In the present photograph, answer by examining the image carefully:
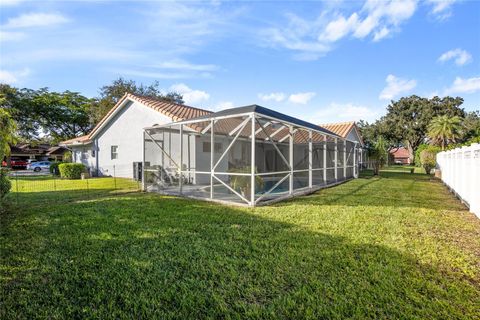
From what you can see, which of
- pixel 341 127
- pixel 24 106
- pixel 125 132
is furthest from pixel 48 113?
pixel 341 127

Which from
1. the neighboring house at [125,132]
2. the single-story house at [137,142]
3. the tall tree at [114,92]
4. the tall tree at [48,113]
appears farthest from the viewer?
the tall tree at [48,113]

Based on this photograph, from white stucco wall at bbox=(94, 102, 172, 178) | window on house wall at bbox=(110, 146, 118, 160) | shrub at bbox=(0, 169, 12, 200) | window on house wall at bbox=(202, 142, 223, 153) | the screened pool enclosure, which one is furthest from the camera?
window on house wall at bbox=(110, 146, 118, 160)

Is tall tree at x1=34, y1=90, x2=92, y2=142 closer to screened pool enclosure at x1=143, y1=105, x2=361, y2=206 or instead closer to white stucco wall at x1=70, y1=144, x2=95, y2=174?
white stucco wall at x1=70, y1=144, x2=95, y2=174

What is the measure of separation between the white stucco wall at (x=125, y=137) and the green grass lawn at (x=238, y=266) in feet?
29.2

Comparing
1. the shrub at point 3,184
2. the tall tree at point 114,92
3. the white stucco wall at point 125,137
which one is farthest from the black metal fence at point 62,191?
the tall tree at point 114,92

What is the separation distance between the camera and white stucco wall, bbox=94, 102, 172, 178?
564 inches

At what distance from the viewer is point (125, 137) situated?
15.5 meters

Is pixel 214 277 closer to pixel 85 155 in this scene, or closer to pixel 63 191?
pixel 63 191

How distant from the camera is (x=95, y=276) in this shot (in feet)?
9.67

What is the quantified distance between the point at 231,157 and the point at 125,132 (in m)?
7.26

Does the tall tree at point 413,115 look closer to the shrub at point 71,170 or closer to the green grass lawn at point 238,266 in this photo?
the green grass lawn at point 238,266

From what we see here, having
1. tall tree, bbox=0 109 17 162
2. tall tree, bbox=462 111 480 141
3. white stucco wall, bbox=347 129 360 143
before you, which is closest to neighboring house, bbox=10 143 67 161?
tall tree, bbox=0 109 17 162

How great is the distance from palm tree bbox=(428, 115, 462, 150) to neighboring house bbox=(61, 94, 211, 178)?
30.4m

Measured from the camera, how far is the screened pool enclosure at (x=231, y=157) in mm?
7609
